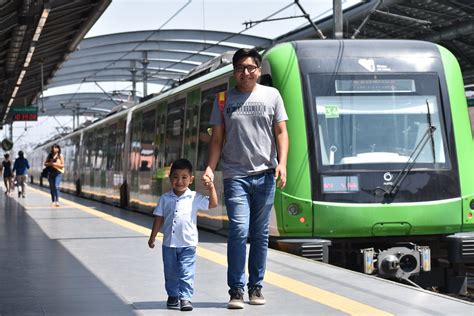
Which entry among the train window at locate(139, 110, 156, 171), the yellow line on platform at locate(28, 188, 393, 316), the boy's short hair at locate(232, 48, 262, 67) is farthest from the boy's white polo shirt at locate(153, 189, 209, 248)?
the train window at locate(139, 110, 156, 171)

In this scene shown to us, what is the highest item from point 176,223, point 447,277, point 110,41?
point 110,41

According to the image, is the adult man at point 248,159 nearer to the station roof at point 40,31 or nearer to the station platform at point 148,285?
the station platform at point 148,285

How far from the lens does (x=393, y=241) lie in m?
10.0

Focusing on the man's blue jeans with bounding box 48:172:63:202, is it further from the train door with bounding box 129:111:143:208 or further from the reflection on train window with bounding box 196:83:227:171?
the reflection on train window with bounding box 196:83:227:171

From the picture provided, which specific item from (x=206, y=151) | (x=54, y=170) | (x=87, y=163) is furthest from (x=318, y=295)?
(x=87, y=163)

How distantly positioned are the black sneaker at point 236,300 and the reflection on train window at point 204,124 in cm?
650

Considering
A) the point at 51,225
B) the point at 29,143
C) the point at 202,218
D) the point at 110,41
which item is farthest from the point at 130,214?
the point at 29,143

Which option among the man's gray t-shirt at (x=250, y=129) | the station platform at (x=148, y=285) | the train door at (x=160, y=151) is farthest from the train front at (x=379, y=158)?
the train door at (x=160, y=151)

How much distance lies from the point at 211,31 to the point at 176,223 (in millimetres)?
25443

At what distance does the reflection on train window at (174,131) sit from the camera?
15.0 m

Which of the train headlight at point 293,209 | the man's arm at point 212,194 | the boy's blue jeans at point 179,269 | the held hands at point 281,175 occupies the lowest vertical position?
the boy's blue jeans at point 179,269

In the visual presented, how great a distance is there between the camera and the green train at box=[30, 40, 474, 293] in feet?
32.1

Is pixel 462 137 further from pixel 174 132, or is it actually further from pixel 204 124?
pixel 174 132

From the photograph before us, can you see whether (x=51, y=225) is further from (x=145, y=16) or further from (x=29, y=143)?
(x=29, y=143)
